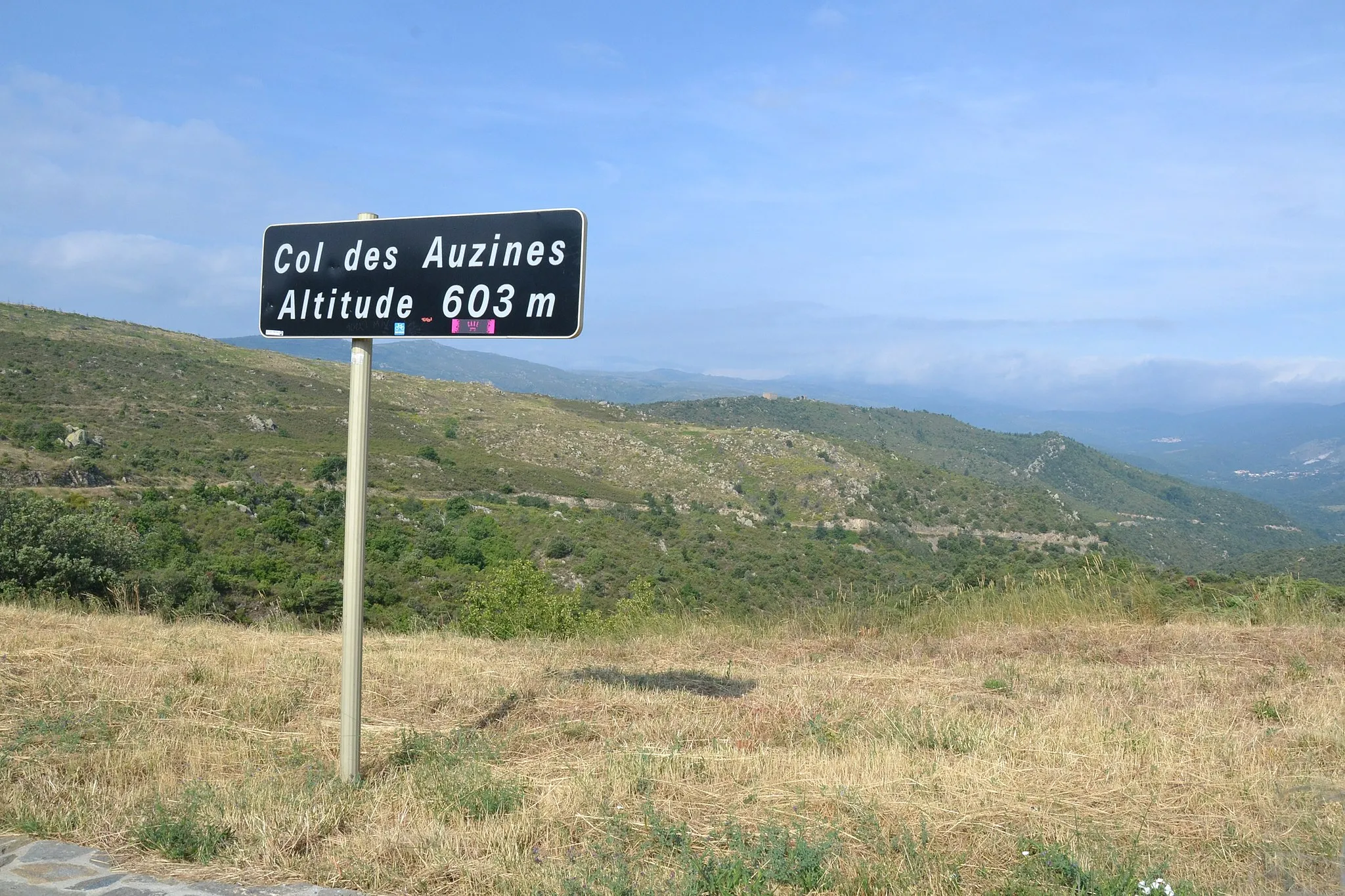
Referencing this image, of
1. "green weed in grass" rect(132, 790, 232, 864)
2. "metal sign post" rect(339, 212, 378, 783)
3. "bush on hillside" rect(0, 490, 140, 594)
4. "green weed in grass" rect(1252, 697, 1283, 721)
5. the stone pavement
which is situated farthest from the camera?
"bush on hillside" rect(0, 490, 140, 594)

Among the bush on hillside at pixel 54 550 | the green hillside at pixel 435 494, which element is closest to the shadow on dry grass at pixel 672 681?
the green hillside at pixel 435 494

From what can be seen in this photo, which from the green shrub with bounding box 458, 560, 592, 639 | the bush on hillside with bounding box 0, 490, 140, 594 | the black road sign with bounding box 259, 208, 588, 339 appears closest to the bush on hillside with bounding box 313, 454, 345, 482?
the green shrub with bounding box 458, 560, 592, 639

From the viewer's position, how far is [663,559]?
34312 millimetres

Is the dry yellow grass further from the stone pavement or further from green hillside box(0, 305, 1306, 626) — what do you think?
green hillside box(0, 305, 1306, 626)

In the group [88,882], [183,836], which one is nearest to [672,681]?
[183,836]

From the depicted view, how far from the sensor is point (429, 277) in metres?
4.45

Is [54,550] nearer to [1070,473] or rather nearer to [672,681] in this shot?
[672,681]

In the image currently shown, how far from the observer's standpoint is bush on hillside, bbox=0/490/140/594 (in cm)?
1127

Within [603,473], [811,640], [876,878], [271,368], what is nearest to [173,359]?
[271,368]

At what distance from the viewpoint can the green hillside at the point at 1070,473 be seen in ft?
212

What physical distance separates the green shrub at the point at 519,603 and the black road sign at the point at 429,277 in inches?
431

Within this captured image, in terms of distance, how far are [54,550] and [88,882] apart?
34.5 feet

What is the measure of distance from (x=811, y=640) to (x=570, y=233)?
5207mm

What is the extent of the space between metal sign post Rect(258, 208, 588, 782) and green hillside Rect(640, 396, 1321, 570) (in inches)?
2179
